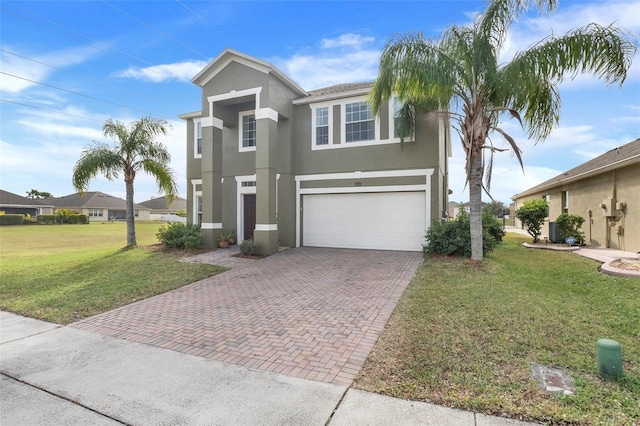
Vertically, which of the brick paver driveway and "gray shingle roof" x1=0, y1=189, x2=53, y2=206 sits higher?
"gray shingle roof" x1=0, y1=189, x2=53, y2=206

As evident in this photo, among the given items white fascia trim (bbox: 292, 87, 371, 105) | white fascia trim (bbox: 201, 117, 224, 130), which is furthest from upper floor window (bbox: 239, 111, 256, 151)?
white fascia trim (bbox: 292, 87, 371, 105)

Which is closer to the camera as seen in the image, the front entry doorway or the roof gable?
the roof gable

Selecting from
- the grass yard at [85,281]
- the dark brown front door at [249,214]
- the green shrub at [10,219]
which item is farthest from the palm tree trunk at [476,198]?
the green shrub at [10,219]

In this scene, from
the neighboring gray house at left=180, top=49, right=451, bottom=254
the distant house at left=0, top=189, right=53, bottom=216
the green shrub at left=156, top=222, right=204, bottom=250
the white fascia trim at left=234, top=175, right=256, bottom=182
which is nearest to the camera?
the neighboring gray house at left=180, top=49, right=451, bottom=254

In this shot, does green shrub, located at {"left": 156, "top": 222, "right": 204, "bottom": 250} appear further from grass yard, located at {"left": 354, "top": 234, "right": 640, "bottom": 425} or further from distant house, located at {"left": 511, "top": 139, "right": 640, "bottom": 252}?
distant house, located at {"left": 511, "top": 139, "right": 640, "bottom": 252}

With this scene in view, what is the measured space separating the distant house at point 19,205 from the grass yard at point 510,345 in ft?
209

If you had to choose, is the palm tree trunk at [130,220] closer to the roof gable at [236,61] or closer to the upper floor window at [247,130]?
the upper floor window at [247,130]

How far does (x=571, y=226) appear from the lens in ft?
46.3

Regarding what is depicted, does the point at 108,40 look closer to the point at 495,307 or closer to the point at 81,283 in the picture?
the point at 81,283

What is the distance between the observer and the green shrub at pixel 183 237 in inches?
519

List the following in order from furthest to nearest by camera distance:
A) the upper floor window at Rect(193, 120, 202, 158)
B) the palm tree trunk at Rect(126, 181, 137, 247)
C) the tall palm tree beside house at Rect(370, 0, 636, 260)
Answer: the upper floor window at Rect(193, 120, 202, 158) → the palm tree trunk at Rect(126, 181, 137, 247) → the tall palm tree beside house at Rect(370, 0, 636, 260)

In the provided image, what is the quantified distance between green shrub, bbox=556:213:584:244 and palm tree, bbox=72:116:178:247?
18.1 m

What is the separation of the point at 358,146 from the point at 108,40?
14.0 metres

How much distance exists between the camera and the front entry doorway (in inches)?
573
